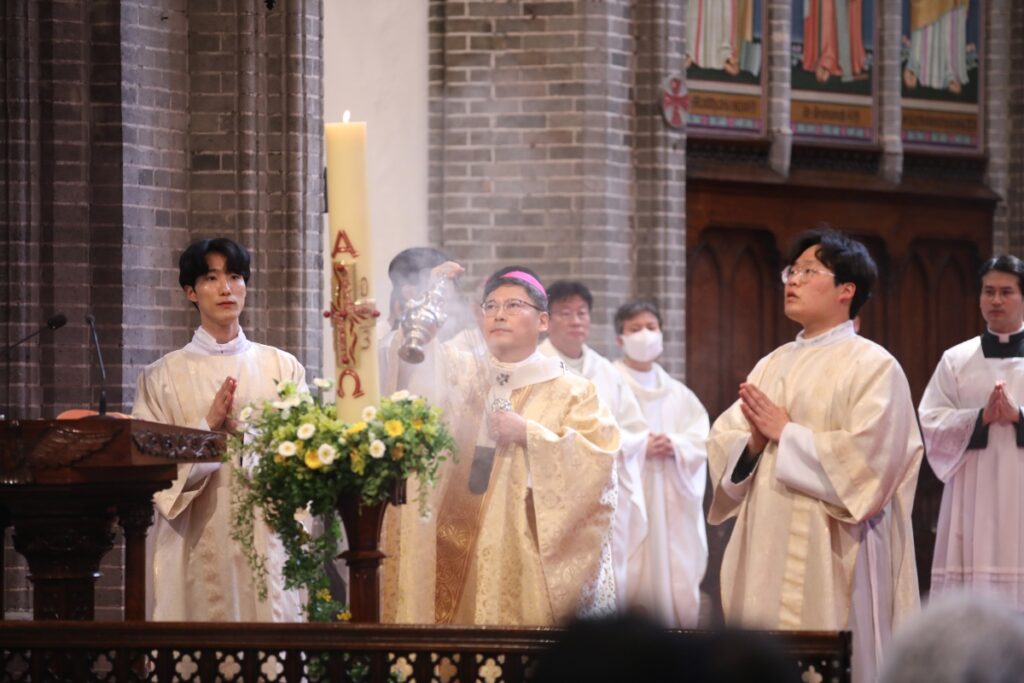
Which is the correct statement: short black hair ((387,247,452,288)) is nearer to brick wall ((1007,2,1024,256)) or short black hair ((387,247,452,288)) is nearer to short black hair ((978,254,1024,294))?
short black hair ((978,254,1024,294))

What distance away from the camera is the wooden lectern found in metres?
4.98

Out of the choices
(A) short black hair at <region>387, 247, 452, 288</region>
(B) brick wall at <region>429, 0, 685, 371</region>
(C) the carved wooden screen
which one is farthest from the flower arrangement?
(C) the carved wooden screen

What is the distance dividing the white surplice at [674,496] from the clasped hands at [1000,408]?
7.72 ft

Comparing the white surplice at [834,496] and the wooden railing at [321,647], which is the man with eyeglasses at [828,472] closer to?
the white surplice at [834,496]

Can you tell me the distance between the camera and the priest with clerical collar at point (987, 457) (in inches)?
299

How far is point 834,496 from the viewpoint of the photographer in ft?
19.2

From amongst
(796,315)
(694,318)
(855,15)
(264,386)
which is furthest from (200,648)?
(855,15)

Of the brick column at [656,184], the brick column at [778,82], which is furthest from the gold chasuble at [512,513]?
the brick column at [778,82]

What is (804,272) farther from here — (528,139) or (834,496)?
(528,139)

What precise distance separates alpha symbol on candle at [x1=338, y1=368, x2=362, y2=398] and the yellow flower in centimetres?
15

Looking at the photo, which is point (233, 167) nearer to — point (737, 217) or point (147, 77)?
point (147, 77)

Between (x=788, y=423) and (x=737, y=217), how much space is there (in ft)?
18.1

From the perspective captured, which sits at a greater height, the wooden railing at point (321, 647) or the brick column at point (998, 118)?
the brick column at point (998, 118)

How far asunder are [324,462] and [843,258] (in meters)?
2.55
